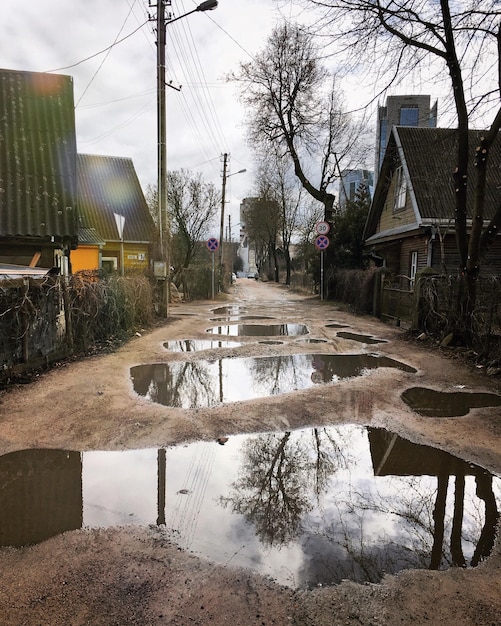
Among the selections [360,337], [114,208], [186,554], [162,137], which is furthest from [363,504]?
[114,208]

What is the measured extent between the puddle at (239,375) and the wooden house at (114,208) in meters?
15.6

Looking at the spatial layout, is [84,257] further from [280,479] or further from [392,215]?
[280,479]

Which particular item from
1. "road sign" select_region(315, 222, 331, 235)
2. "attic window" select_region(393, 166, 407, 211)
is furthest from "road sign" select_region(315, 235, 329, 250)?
"attic window" select_region(393, 166, 407, 211)

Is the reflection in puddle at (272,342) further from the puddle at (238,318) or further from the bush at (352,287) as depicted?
the bush at (352,287)

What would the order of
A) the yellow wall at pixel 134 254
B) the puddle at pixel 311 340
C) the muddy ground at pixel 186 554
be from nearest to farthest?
the muddy ground at pixel 186 554, the puddle at pixel 311 340, the yellow wall at pixel 134 254

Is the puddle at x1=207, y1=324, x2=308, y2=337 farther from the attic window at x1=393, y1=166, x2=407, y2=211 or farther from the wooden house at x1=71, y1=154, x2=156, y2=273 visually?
the wooden house at x1=71, y1=154, x2=156, y2=273

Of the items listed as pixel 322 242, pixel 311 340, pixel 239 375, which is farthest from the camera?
pixel 322 242

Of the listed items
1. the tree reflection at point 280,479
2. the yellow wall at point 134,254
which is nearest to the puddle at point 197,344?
the tree reflection at point 280,479

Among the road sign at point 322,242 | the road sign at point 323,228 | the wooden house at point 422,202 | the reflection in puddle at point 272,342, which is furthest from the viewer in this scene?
the road sign at point 323,228

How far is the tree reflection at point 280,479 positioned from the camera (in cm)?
315

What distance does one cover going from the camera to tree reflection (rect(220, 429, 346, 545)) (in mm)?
3148

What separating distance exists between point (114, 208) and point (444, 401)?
22739 mm

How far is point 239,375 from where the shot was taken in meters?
7.26

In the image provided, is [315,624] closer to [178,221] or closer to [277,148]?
[277,148]
